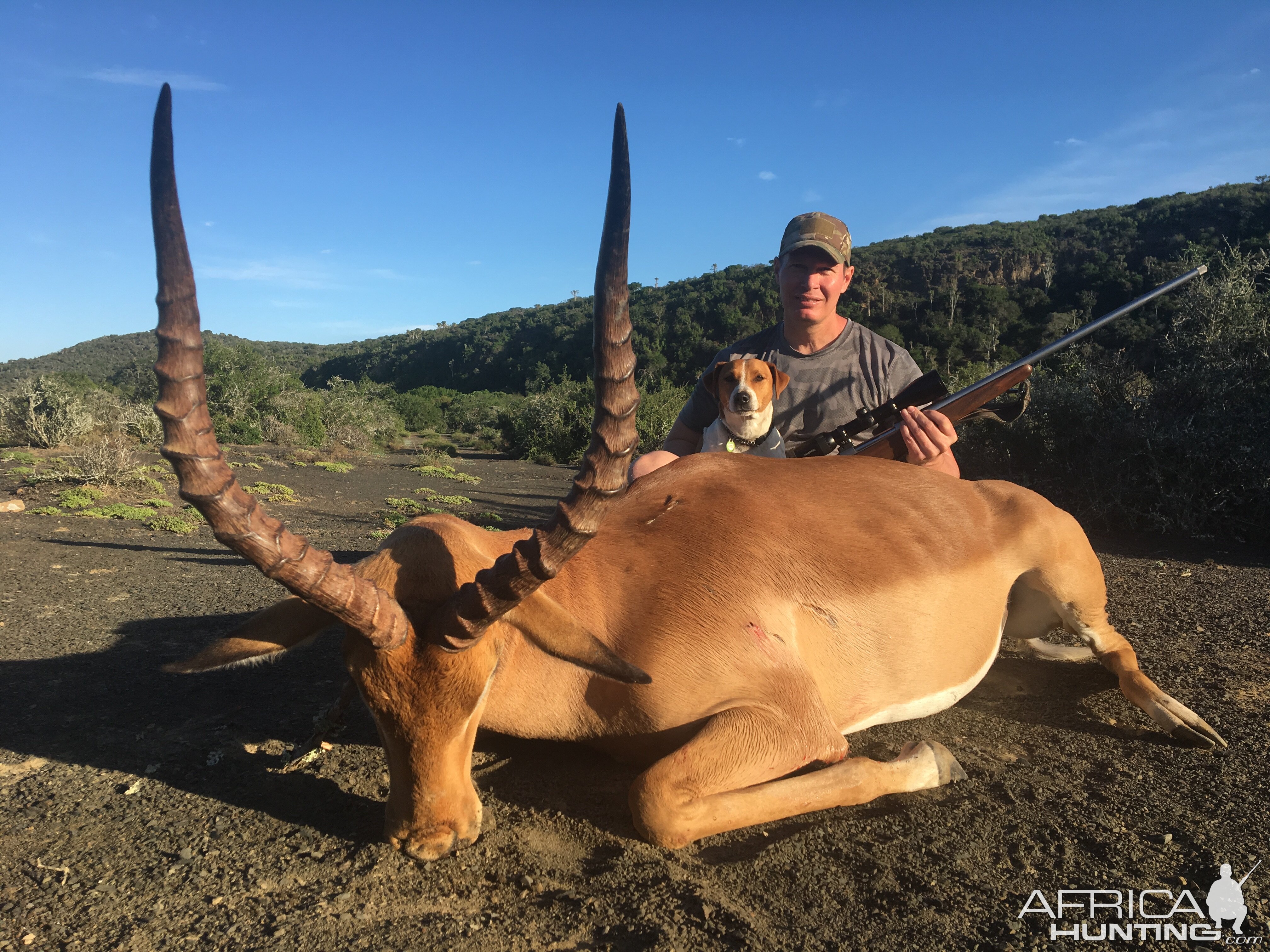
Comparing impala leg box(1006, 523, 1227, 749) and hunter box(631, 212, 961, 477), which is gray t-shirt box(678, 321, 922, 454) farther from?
impala leg box(1006, 523, 1227, 749)

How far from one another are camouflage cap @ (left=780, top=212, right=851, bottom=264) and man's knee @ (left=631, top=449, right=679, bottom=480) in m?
2.02

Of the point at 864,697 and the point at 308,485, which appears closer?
the point at 864,697

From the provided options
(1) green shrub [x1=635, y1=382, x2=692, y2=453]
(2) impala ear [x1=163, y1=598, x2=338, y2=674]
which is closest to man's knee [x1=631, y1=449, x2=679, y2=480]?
(2) impala ear [x1=163, y1=598, x2=338, y2=674]

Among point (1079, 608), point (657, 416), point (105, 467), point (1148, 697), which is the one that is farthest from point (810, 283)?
point (657, 416)

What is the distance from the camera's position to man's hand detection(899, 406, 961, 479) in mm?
5285

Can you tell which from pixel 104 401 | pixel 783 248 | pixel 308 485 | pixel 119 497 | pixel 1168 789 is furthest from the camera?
pixel 104 401

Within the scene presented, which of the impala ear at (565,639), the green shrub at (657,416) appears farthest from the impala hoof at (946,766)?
the green shrub at (657,416)

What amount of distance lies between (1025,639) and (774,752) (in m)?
2.98

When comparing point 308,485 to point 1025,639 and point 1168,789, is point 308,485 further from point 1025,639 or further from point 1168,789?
point 1168,789

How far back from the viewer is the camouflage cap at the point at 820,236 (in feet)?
19.4

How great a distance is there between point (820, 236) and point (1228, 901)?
4.96 m

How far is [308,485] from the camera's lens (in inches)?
690

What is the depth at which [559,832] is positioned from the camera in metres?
2.86

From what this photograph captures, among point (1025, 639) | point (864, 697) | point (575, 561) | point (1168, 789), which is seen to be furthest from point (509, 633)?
point (1025, 639)
